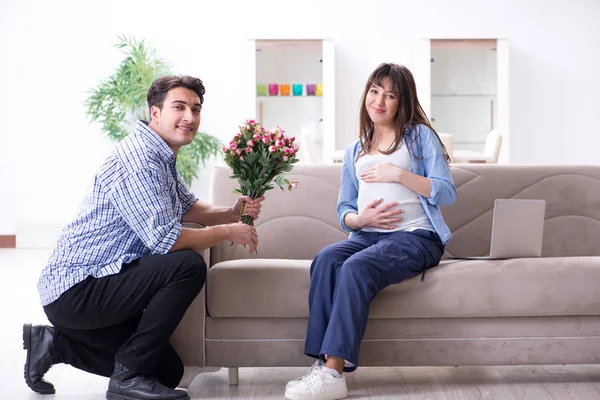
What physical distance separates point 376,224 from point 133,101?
15.5 feet

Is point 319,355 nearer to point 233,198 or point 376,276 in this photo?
point 376,276

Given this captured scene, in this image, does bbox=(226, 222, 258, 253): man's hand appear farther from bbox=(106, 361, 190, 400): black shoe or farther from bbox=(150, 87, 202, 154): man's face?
bbox=(106, 361, 190, 400): black shoe

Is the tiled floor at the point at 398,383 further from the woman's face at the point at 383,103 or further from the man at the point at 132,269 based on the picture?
the woman's face at the point at 383,103

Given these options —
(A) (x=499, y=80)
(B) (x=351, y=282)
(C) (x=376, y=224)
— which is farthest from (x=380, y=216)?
(A) (x=499, y=80)

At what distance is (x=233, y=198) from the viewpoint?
3.41 metres

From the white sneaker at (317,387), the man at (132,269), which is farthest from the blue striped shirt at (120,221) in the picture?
the white sneaker at (317,387)

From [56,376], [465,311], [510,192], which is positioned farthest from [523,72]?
[56,376]

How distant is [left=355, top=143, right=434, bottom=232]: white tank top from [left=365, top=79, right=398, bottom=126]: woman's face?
136mm

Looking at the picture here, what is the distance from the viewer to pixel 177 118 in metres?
2.79

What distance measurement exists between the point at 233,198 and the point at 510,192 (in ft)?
3.89

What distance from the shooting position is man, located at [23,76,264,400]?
2.64 m

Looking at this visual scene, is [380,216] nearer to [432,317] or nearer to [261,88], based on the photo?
[432,317]

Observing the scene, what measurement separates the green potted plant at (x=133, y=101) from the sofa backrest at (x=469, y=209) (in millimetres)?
3825

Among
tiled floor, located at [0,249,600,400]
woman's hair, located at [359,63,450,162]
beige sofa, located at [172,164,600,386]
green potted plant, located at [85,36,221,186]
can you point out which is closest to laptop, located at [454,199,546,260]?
beige sofa, located at [172,164,600,386]
